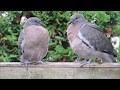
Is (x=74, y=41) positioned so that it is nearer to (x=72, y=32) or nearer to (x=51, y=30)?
(x=72, y=32)

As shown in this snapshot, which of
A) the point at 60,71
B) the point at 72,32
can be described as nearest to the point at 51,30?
the point at 72,32

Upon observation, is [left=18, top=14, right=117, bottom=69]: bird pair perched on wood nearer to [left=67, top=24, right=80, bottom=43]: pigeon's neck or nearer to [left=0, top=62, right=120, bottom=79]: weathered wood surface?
[left=67, top=24, right=80, bottom=43]: pigeon's neck

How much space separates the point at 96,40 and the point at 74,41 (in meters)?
0.17

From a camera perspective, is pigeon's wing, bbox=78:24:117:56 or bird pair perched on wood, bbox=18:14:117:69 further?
pigeon's wing, bbox=78:24:117:56

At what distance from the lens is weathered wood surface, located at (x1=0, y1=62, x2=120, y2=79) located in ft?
5.87

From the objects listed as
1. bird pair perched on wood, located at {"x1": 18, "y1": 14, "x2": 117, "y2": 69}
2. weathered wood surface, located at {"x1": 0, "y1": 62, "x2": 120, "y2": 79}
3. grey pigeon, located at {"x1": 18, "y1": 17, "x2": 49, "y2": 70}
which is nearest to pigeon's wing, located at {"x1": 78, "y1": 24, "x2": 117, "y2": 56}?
bird pair perched on wood, located at {"x1": 18, "y1": 14, "x2": 117, "y2": 69}

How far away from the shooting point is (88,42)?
8.24 ft

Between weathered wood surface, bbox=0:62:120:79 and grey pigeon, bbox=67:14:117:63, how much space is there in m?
0.49

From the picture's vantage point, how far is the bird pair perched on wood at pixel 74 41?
234 cm

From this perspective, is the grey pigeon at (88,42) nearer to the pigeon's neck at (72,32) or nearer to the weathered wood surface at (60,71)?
the pigeon's neck at (72,32)

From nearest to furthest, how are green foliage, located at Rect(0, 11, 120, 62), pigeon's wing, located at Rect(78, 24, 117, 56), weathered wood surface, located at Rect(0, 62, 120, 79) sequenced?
weathered wood surface, located at Rect(0, 62, 120, 79) → pigeon's wing, located at Rect(78, 24, 117, 56) → green foliage, located at Rect(0, 11, 120, 62)

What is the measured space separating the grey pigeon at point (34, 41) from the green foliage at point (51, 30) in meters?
0.48
